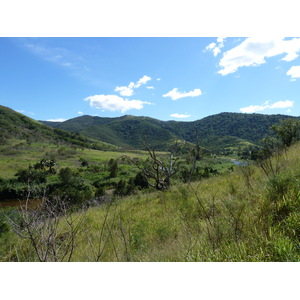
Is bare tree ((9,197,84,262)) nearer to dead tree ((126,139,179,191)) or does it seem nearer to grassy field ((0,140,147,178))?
dead tree ((126,139,179,191))

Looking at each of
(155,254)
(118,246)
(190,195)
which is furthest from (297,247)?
(190,195)

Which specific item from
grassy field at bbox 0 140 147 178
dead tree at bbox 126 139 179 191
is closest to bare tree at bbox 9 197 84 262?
dead tree at bbox 126 139 179 191

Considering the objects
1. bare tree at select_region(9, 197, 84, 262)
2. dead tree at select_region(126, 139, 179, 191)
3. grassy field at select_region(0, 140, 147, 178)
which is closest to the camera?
bare tree at select_region(9, 197, 84, 262)

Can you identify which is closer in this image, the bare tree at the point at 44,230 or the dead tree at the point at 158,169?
the bare tree at the point at 44,230

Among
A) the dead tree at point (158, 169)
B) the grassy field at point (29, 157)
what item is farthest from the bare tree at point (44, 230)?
the grassy field at point (29, 157)

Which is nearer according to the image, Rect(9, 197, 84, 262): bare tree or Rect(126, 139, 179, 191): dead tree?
Rect(9, 197, 84, 262): bare tree

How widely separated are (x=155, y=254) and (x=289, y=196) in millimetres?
2518

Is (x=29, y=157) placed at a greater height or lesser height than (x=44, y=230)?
greater

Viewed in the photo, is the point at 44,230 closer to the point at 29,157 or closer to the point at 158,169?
the point at 158,169

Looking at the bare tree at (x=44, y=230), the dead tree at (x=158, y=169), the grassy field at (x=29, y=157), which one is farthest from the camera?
the grassy field at (x=29, y=157)

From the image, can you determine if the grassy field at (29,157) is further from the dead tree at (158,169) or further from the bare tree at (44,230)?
the bare tree at (44,230)

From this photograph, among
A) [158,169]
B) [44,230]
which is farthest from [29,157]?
[44,230]

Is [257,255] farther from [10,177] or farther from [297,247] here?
[10,177]
